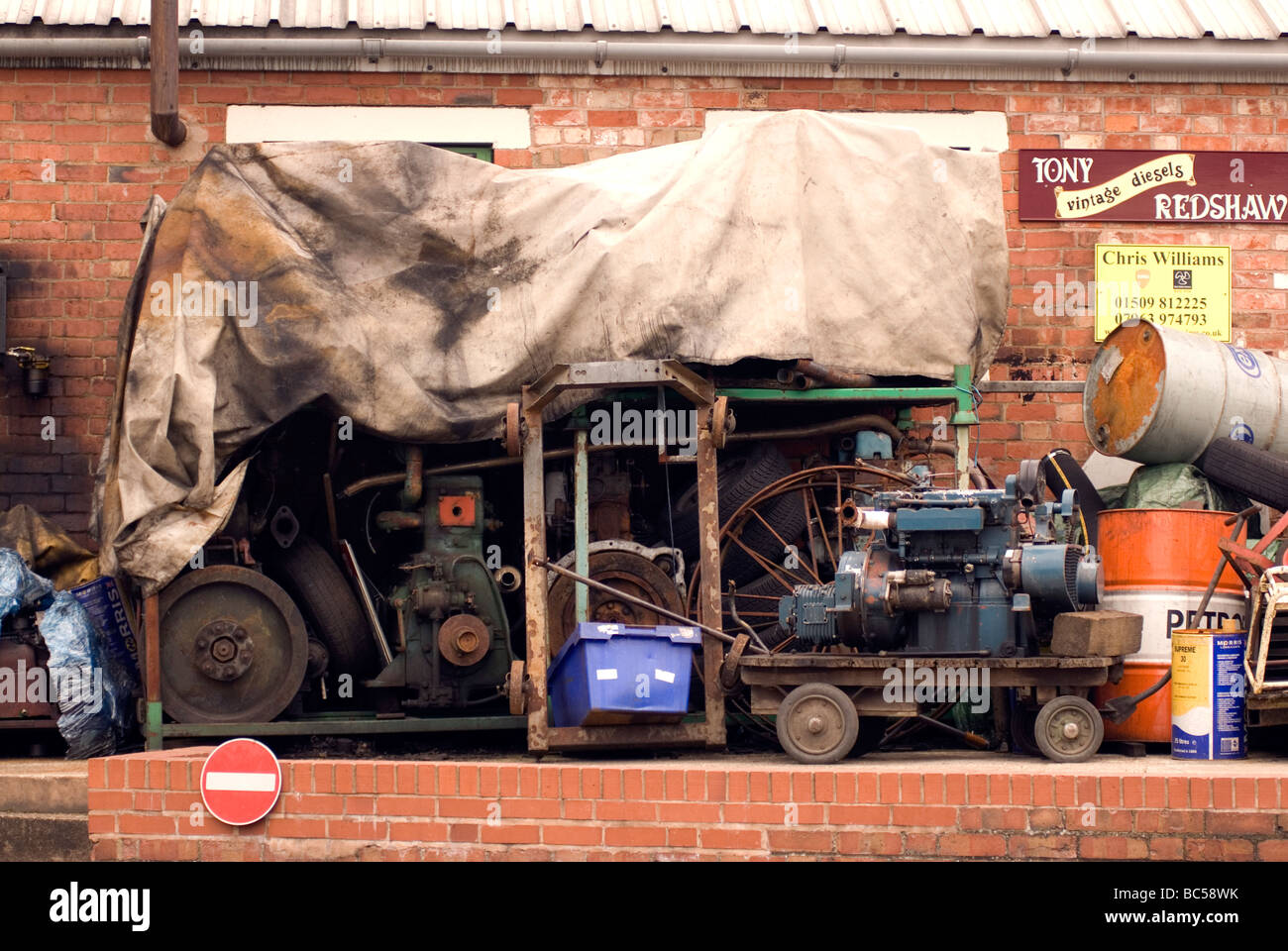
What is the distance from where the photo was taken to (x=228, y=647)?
8008mm

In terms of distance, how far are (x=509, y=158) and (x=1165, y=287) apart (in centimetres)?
413

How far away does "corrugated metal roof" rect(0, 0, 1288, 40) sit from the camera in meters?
9.85

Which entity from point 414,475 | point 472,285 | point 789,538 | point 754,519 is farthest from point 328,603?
point 789,538

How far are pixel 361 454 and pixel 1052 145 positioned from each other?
15.6 feet

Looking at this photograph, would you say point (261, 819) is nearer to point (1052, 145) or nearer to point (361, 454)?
point (361, 454)

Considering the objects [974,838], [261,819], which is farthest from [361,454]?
[974,838]

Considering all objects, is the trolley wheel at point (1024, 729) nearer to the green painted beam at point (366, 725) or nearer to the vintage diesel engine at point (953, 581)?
the vintage diesel engine at point (953, 581)

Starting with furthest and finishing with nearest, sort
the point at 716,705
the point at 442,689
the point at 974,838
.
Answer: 1. the point at 442,689
2. the point at 716,705
3. the point at 974,838

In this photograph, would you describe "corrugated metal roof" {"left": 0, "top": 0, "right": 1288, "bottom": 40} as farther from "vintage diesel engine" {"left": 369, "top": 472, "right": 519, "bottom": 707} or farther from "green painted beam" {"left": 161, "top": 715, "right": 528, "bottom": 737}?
"green painted beam" {"left": 161, "top": 715, "right": 528, "bottom": 737}

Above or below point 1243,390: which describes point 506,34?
above

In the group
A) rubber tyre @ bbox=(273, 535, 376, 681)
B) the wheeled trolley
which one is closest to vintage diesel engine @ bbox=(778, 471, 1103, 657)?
the wheeled trolley

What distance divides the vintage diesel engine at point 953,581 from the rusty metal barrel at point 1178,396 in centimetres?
108

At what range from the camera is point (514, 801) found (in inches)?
266

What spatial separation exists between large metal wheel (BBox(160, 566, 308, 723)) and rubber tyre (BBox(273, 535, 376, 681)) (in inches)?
9.6
